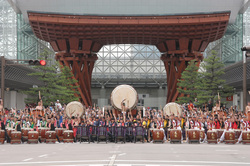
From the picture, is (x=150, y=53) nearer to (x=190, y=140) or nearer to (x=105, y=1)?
(x=105, y=1)

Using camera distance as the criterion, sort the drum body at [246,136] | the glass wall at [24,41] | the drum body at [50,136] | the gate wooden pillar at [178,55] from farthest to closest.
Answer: the glass wall at [24,41] < the gate wooden pillar at [178,55] < the drum body at [50,136] < the drum body at [246,136]

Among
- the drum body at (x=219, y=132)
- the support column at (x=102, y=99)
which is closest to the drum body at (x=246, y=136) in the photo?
the drum body at (x=219, y=132)

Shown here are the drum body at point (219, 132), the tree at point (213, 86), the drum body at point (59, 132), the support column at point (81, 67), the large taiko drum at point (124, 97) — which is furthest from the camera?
the support column at point (81, 67)

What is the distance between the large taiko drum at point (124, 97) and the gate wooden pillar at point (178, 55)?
26341mm

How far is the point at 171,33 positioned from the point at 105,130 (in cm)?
3428

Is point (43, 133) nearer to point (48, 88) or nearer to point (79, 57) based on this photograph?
point (48, 88)

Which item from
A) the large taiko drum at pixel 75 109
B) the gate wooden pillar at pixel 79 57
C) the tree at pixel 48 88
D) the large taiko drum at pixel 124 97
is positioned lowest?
the large taiko drum at pixel 75 109

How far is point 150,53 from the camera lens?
9750 cm

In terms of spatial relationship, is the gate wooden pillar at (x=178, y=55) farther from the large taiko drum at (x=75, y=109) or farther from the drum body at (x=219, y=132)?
the drum body at (x=219, y=132)

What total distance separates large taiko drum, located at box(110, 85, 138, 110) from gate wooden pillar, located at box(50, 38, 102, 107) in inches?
1026

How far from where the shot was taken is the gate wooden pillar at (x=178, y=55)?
58.9m

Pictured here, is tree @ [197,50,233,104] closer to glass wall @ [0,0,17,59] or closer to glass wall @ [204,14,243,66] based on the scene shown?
glass wall @ [204,14,243,66]

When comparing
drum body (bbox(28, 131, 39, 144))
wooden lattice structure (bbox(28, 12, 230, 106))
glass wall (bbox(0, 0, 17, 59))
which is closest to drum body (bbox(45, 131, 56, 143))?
drum body (bbox(28, 131, 39, 144))

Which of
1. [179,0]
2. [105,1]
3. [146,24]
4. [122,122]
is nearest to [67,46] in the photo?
[105,1]
